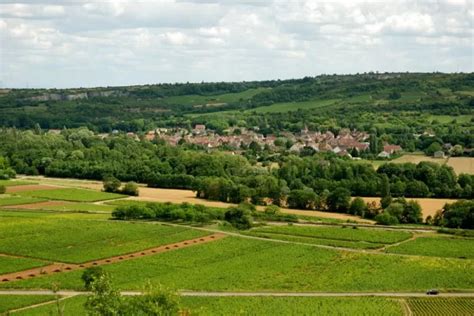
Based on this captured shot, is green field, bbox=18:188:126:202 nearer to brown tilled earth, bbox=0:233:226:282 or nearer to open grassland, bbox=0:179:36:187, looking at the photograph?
open grassland, bbox=0:179:36:187

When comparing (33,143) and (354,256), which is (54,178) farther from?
(354,256)

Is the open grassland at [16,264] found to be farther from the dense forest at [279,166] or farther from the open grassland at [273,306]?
the dense forest at [279,166]

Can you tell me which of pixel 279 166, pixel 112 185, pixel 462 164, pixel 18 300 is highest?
pixel 462 164

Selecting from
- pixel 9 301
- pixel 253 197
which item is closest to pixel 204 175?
pixel 253 197

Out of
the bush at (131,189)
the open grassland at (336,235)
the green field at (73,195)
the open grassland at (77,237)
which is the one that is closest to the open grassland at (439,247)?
the open grassland at (336,235)

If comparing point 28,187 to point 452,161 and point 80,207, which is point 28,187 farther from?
point 452,161

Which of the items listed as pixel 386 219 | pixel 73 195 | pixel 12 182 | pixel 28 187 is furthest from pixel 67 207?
pixel 386 219
